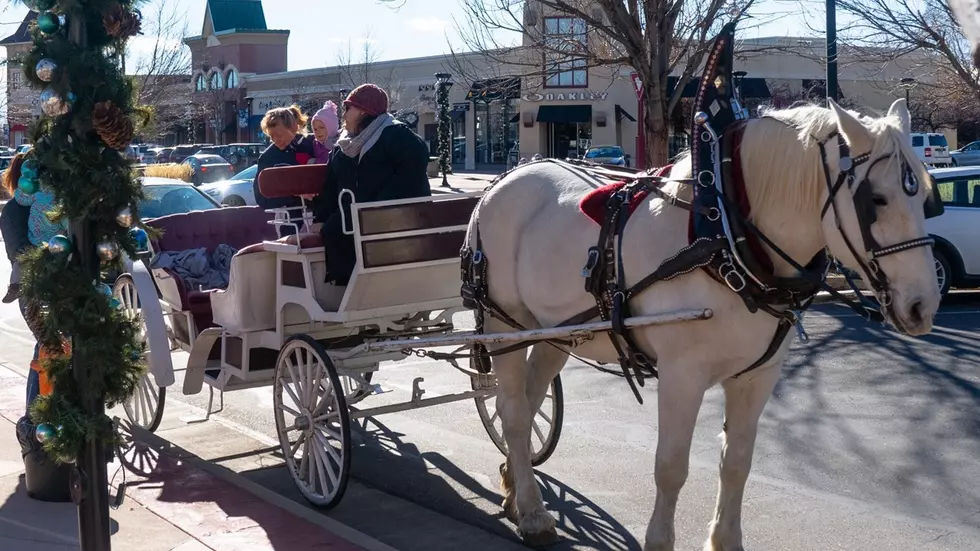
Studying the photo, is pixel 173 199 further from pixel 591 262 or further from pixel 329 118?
pixel 591 262

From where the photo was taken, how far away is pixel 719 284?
180 inches

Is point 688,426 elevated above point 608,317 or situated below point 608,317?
below

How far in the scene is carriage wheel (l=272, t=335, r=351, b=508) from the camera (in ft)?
19.9

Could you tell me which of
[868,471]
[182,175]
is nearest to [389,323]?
[868,471]

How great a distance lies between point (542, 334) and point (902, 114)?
6.14 ft

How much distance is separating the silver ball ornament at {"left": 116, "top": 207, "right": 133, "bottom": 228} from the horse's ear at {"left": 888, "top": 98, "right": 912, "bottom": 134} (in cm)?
304

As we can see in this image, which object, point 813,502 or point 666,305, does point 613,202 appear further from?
point 813,502

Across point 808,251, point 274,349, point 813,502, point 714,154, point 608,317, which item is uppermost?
point 714,154

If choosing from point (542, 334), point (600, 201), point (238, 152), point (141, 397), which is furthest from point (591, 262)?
point (238, 152)

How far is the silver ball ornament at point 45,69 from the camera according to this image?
4133 millimetres

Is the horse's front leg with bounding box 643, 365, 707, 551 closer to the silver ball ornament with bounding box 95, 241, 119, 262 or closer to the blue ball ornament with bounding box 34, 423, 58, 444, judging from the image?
the silver ball ornament with bounding box 95, 241, 119, 262

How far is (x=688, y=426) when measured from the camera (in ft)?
15.3

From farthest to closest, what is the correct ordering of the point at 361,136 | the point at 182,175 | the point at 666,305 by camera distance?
the point at 182,175 → the point at 361,136 → the point at 666,305

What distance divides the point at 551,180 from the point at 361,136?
1.45 m
